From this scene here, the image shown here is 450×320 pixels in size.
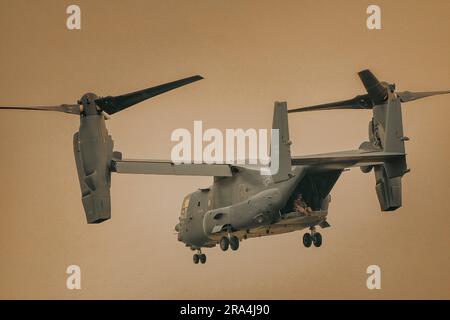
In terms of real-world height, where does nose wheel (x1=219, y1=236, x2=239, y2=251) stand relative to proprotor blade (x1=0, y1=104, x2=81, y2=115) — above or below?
below

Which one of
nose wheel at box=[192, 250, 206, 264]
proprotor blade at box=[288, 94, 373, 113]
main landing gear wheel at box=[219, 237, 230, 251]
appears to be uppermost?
proprotor blade at box=[288, 94, 373, 113]

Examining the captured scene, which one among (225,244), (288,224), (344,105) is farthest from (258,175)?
(344,105)

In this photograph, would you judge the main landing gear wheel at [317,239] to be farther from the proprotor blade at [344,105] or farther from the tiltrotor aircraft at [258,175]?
the proprotor blade at [344,105]

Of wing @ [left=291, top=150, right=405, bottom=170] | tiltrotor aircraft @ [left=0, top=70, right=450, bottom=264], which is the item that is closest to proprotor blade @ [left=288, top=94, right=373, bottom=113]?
tiltrotor aircraft @ [left=0, top=70, right=450, bottom=264]

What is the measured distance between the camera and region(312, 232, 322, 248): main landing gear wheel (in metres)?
32.6

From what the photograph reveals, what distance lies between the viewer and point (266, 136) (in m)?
31.4

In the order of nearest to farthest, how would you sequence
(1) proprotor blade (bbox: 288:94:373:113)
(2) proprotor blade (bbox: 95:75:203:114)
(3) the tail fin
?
(3) the tail fin < (2) proprotor blade (bbox: 95:75:203:114) < (1) proprotor blade (bbox: 288:94:373:113)

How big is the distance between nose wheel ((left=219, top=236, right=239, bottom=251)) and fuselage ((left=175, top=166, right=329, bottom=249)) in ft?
0.48

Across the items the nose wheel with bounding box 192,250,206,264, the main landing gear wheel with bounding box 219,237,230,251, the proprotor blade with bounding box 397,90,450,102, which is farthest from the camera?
the nose wheel with bounding box 192,250,206,264

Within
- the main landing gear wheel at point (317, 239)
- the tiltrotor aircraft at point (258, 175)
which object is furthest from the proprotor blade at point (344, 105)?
the main landing gear wheel at point (317, 239)

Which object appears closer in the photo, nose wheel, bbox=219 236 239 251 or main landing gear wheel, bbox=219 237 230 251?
nose wheel, bbox=219 236 239 251

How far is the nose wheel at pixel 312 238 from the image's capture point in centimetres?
3259

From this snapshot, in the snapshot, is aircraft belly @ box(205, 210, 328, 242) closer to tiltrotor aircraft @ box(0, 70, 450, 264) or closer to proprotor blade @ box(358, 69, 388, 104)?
tiltrotor aircraft @ box(0, 70, 450, 264)

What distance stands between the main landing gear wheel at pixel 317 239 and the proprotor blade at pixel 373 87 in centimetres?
392
